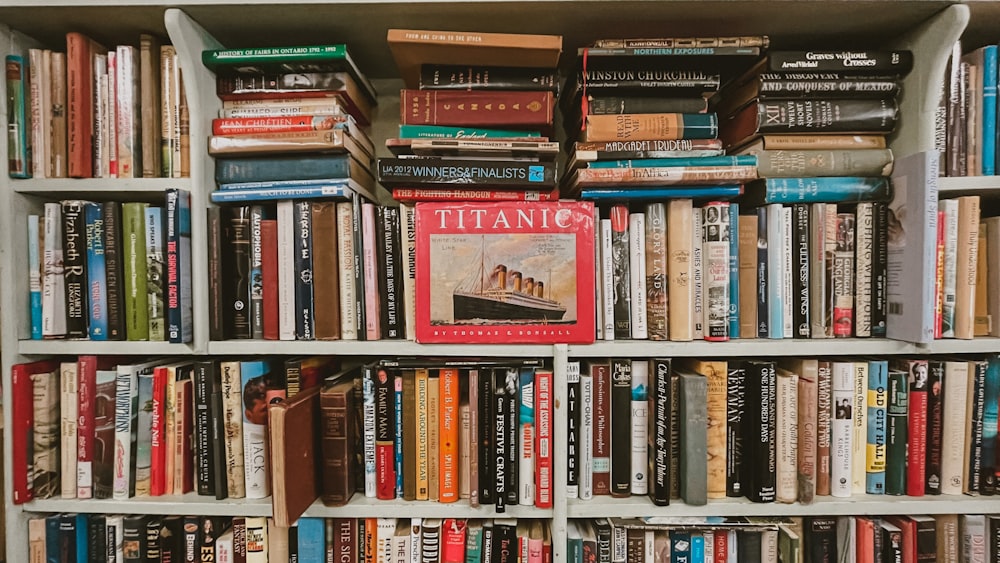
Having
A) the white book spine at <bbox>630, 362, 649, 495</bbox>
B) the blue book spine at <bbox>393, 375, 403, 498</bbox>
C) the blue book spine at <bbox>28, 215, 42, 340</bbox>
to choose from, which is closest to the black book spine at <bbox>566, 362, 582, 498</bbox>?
the white book spine at <bbox>630, 362, 649, 495</bbox>

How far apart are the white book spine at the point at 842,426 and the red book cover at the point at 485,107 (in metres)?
0.74

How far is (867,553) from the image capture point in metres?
0.86

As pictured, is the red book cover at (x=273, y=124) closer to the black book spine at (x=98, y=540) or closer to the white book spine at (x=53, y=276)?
the white book spine at (x=53, y=276)

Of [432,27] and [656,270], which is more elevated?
[432,27]

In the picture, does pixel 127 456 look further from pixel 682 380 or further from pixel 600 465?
pixel 682 380

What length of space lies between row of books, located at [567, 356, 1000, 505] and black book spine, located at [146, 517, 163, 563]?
81 cm

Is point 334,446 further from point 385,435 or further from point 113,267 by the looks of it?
point 113,267

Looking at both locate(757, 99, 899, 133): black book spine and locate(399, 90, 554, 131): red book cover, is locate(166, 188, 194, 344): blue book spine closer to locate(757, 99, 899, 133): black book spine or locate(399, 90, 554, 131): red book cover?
locate(399, 90, 554, 131): red book cover

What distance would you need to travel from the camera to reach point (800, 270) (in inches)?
33.5

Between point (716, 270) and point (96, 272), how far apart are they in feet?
3.88

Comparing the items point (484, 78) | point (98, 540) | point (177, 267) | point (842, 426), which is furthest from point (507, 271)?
point (98, 540)

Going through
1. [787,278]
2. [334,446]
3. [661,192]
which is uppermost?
[661,192]

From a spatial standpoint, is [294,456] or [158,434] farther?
[158,434]

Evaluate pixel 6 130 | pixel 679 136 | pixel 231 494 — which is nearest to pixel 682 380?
pixel 679 136
